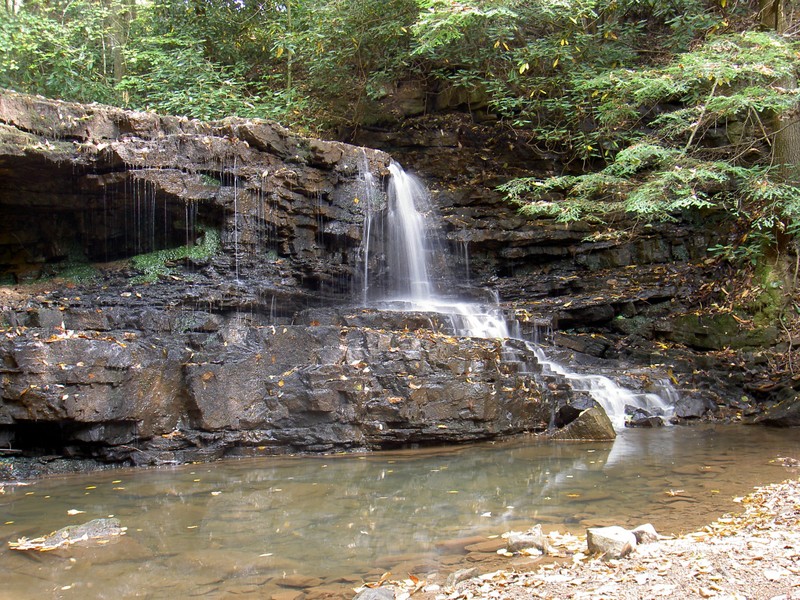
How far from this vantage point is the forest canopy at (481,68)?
11.9 metres

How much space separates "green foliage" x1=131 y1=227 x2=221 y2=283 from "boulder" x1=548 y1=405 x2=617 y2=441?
613 centimetres

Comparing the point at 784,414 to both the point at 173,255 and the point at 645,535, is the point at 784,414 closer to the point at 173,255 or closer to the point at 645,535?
the point at 645,535

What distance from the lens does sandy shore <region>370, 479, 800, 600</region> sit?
3002 mm

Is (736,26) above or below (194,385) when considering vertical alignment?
above

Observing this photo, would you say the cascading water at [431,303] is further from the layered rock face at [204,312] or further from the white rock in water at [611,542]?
the white rock in water at [611,542]

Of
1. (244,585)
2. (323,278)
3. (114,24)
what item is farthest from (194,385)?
(114,24)

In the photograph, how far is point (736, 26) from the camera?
547 inches

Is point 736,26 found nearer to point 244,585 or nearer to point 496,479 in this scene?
point 496,479

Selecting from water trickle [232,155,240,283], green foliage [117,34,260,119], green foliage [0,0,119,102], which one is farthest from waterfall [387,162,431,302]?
green foliage [0,0,119,102]

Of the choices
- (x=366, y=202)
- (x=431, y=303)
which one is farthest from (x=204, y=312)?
(x=431, y=303)

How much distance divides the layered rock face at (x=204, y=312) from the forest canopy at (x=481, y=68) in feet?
12.1

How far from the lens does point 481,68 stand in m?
15.0

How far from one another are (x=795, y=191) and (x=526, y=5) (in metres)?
6.82

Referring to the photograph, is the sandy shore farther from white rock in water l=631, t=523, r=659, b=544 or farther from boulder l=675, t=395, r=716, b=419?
boulder l=675, t=395, r=716, b=419
